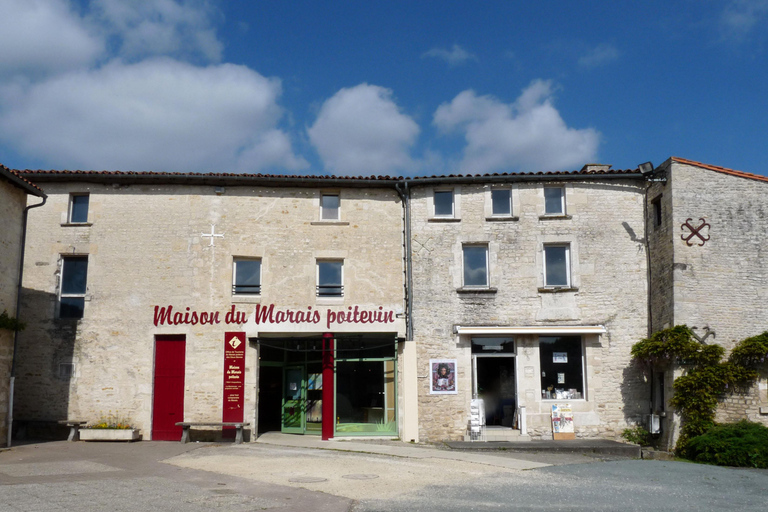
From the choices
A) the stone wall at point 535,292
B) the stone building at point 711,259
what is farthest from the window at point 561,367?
the stone building at point 711,259

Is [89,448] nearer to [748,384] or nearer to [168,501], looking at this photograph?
[168,501]

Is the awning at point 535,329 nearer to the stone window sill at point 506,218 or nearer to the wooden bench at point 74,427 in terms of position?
the stone window sill at point 506,218

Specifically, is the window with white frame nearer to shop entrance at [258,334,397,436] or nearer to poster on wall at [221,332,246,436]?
shop entrance at [258,334,397,436]

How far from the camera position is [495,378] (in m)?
16.9

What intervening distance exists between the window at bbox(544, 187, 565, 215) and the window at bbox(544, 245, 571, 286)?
905 mm

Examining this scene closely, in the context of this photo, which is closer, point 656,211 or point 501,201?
point 656,211

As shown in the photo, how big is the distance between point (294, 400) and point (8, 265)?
23.9ft

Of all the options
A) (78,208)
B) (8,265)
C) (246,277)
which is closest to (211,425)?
(246,277)

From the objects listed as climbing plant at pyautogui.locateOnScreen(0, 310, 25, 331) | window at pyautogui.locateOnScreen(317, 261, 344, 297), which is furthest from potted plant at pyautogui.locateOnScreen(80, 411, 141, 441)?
window at pyautogui.locateOnScreen(317, 261, 344, 297)

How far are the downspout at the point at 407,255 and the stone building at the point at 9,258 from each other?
8.32m

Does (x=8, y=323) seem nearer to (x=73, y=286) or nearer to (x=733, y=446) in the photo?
(x=73, y=286)

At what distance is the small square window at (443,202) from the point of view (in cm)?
1752

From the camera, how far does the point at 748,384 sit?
48.1 ft

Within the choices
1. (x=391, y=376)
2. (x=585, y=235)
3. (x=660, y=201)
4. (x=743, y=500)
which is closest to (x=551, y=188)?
(x=585, y=235)
